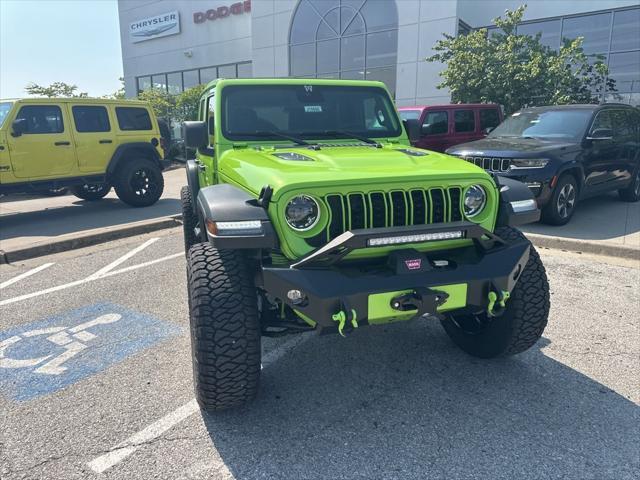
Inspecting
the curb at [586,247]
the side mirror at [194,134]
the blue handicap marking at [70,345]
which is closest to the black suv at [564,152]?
the curb at [586,247]

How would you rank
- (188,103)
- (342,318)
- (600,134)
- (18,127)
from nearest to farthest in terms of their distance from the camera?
(342,318)
(600,134)
(18,127)
(188,103)

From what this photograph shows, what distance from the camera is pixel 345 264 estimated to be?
2.56 meters

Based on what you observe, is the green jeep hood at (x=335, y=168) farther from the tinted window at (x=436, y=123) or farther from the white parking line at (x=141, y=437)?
the tinted window at (x=436, y=123)

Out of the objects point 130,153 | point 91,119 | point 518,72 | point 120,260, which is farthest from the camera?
point 518,72

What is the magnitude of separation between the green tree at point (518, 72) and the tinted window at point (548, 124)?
571cm

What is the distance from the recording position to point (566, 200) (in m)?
7.11

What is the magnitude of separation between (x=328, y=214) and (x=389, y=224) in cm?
35

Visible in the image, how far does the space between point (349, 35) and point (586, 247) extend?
626 inches

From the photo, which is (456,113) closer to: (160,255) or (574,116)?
(574,116)

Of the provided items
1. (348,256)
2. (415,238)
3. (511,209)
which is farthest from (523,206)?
(348,256)

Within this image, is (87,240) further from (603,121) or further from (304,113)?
(603,121)

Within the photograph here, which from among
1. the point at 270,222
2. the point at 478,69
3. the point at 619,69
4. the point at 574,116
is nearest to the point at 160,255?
the point at 270,222

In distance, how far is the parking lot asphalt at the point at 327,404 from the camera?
2.35 m

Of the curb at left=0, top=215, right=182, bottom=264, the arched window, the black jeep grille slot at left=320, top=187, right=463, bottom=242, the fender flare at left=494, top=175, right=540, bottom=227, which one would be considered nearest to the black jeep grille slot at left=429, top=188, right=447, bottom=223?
the black jeep grille slot at left=320, top=187, right=463, bottom=242
